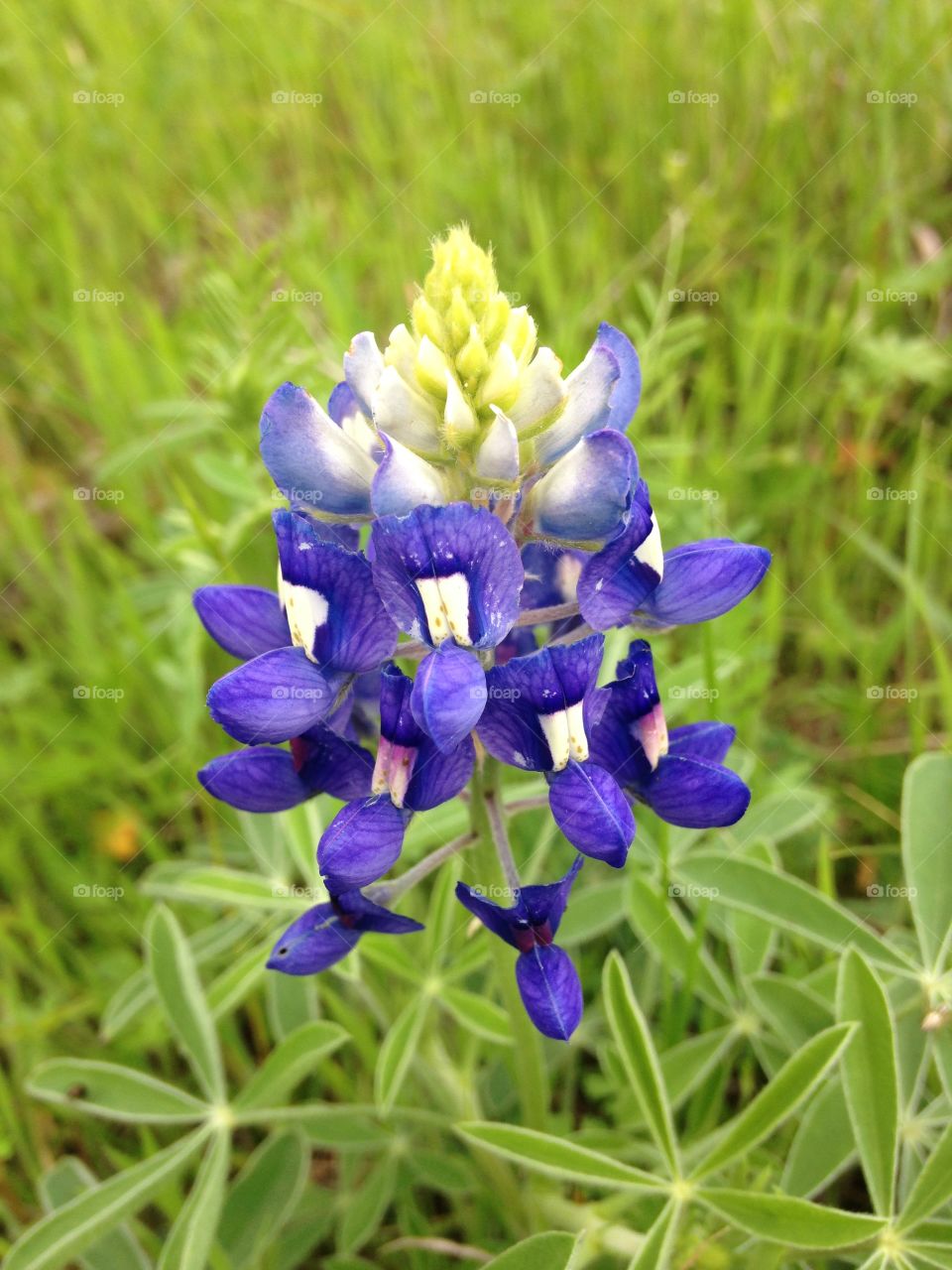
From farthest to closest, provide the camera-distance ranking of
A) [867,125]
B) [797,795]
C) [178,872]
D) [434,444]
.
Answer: [867,125] < [178,872] < [797,795] < [434,444]

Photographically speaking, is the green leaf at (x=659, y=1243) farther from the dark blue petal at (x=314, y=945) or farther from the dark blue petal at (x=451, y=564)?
the dark blue petal at (x=451, y=564)

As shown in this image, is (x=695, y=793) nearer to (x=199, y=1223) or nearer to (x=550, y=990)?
(x=550, y=990)

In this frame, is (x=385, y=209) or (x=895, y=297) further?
(x=385, y=209)

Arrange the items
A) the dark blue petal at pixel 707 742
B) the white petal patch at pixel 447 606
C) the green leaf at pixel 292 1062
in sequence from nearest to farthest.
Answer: the white petal patch at pixel 447 606 → the dark blue petal at pixel 707 742 → the green leaf at pixel 292 1062

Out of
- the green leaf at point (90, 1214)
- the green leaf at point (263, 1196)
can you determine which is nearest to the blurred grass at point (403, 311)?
the green leaf at point (90, 1214)

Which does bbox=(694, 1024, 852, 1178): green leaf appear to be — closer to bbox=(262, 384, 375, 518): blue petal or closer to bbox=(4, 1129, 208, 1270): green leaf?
bbox=(4, 1129, 208, 1270): green leaf

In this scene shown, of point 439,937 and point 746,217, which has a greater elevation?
point 746,217

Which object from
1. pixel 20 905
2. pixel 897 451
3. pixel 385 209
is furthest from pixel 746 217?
pixel 20 905

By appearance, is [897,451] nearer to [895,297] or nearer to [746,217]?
[895,297]
